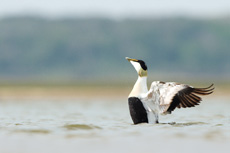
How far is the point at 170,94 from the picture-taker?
1088 centimetres

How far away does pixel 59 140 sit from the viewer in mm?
9430

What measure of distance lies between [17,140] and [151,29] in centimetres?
15209

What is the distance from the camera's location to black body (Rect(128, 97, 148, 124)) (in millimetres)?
11164

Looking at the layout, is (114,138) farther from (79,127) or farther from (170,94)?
(79,127)

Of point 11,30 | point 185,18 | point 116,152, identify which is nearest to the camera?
point 116,152

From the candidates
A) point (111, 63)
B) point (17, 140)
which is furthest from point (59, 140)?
point (111, 63)

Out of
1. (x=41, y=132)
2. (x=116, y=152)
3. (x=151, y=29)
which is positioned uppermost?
(x=151, y=29)

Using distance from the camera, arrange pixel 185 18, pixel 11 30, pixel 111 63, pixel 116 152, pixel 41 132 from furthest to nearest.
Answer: pixel 185 18 < pixel 11 30 < pixel 111 63 < pixel 41 132 < pixel 116 152

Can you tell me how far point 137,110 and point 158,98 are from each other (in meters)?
0.58

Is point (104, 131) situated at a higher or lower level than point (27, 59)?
lower

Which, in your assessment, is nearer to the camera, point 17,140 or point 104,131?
point 17,140

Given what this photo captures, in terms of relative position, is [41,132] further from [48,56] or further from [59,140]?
[48,56]

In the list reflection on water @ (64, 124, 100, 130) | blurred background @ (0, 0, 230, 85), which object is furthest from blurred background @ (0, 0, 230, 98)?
reflection on water @ (64, 124, 100, 130)

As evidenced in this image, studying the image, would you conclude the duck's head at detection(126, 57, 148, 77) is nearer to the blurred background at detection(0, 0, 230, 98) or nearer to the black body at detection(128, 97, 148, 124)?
the black body at detection(128, 97, 148, 124)
